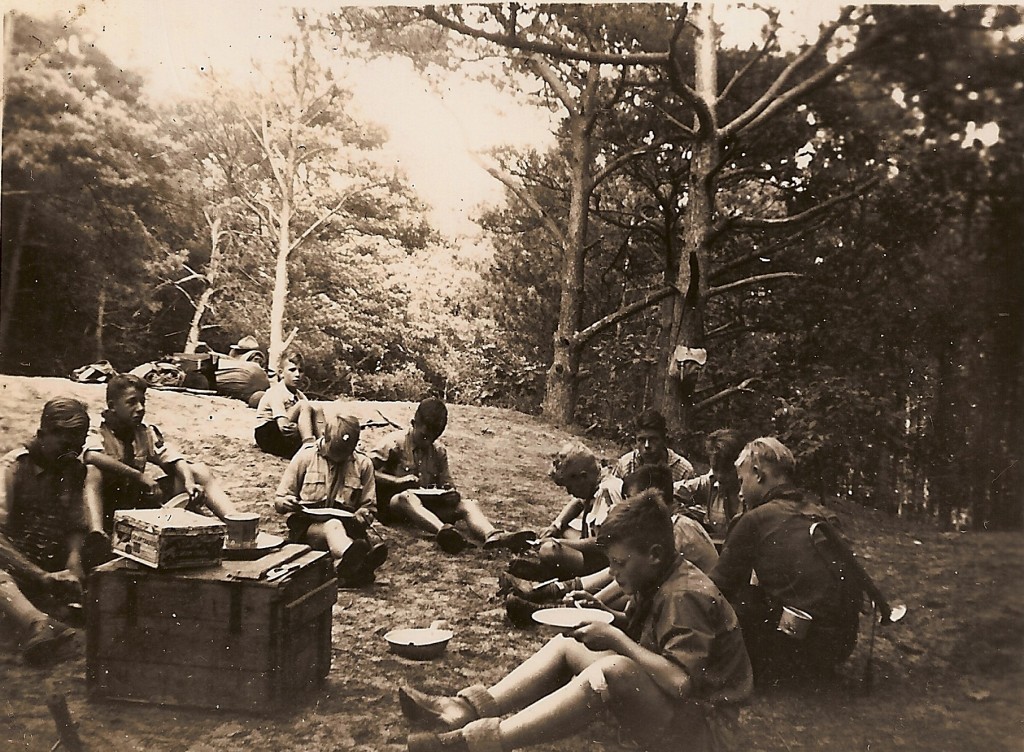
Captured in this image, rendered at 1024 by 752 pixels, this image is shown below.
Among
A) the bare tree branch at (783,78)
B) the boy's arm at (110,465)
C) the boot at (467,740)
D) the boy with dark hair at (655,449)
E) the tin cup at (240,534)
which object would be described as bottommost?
the boot at (467,740)

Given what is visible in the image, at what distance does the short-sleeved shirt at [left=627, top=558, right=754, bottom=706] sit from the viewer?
7.70 feet

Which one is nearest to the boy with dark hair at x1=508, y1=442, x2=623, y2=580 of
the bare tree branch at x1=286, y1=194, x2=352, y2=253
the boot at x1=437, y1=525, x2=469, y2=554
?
the boot at x1=437, y1=525, x2=469, y2=554

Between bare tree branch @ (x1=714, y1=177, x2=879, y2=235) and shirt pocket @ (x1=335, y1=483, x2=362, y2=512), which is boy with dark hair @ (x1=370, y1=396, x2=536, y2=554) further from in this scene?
bare tree branch @ (x1=714, y1=177, x2=879, y2=235)

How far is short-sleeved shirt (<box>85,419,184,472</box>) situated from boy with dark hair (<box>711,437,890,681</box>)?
237 cm

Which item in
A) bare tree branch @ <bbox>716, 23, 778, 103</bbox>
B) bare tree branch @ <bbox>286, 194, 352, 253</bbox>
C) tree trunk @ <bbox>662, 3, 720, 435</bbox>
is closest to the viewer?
bare tree branch @ <bbox>716, 23, 778, 103</bbox>

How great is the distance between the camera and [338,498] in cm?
360

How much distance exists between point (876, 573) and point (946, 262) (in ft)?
4.00

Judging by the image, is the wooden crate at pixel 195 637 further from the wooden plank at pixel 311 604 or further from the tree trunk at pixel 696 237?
the tree trunk at pixel 696 237

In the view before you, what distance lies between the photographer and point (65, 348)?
363cm

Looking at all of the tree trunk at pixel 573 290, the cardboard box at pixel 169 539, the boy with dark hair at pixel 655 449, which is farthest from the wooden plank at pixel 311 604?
the boy with dark hair at pixel 655 449

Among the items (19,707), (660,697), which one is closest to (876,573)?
(660,697)

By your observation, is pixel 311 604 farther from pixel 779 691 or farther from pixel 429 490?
pixel 779 691

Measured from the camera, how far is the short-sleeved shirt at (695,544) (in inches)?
114

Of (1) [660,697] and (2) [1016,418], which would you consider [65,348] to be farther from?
(2) [1016,418]
